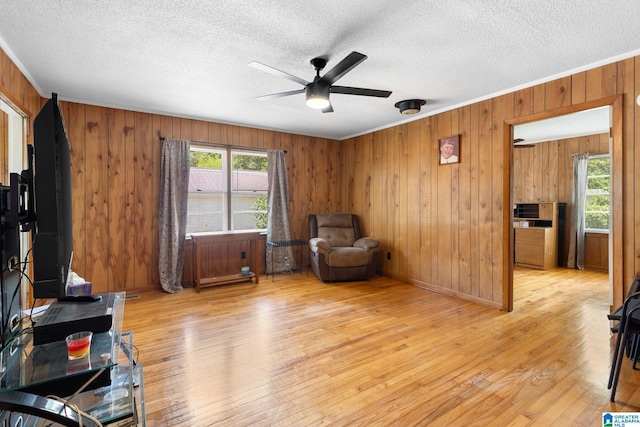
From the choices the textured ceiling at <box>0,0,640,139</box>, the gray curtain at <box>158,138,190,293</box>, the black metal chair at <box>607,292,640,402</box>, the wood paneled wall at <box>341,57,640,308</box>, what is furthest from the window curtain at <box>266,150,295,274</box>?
the black metal chair at <box>607,292,640,402</box>

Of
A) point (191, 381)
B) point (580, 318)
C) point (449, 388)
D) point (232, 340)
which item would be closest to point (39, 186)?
point (191, 381)

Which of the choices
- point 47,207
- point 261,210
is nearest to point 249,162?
point 261,210

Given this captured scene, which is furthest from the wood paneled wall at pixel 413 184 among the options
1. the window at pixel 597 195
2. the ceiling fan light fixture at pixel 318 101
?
the window at pixel 597 195

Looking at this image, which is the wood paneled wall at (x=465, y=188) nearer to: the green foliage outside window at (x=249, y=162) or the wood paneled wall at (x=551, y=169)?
the green foliage outside window at (x=249, y=162)

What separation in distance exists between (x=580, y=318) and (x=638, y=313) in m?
1.65

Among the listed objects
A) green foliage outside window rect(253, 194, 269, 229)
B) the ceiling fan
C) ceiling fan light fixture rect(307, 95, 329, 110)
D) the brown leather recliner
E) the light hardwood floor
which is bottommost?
the light hardwood floor

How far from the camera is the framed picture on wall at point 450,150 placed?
155 inches

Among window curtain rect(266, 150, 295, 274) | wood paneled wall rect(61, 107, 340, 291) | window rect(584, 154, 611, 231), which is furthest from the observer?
window rect(584, 154, 611, 231)

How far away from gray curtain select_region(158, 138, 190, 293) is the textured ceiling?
912 millimetres

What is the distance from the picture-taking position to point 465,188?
387 cm

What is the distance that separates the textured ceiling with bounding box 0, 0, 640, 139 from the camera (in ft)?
6.53

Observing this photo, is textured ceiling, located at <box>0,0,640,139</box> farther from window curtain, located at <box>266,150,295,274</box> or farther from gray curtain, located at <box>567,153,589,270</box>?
gray curtain, located at <box>567,153,589,270</box>

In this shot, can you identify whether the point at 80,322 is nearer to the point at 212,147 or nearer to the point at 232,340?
the point at 232,340

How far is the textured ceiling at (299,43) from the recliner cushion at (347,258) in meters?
2.29
